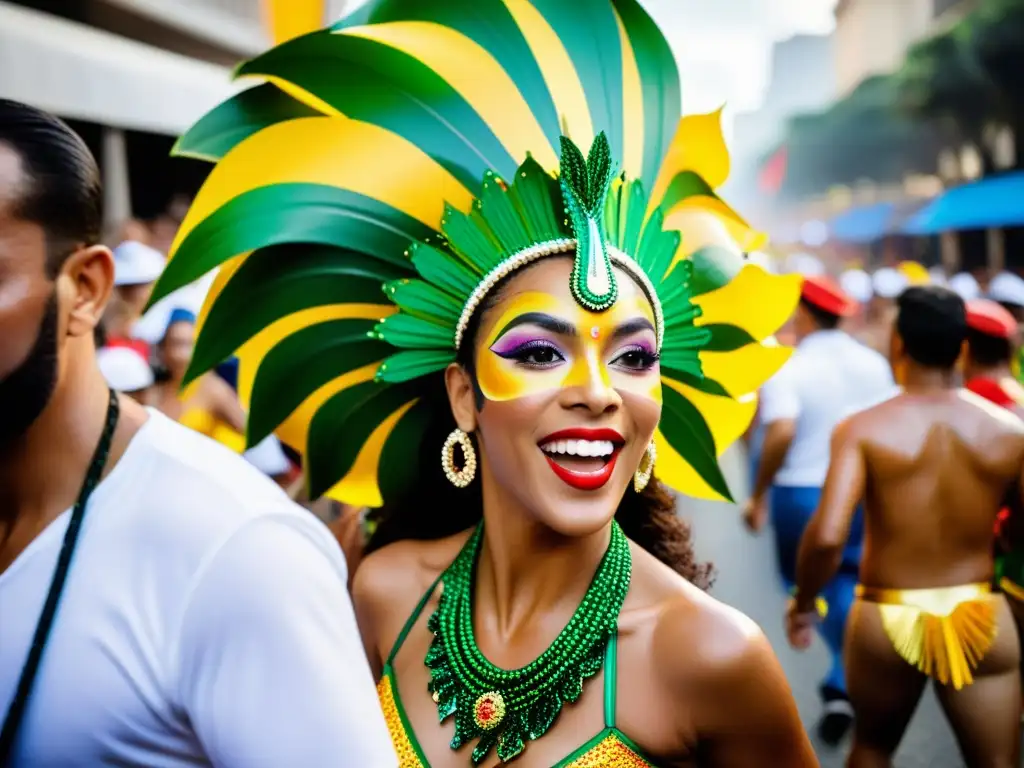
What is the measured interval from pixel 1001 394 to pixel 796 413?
1262 mm

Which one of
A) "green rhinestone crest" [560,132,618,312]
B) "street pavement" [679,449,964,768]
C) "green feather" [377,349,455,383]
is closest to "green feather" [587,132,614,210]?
"green rhinestone crest" [560,132,618,312]

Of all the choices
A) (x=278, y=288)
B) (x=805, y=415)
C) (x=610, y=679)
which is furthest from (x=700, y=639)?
(x=805, y=415)

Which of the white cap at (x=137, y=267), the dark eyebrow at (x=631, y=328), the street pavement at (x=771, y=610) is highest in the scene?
the white cap at (x=137, y=267)

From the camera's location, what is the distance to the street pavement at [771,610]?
5.24m

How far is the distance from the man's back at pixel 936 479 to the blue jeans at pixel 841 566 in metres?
0.89

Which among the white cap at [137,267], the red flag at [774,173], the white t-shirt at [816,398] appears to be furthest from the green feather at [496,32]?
the red flag at [774,173]

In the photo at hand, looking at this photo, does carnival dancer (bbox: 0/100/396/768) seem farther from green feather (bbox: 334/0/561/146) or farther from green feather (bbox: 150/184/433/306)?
green feather (bbox: 334/0/561/146)

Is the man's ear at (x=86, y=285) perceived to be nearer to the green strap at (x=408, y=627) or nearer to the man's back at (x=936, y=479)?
the green strap at (x=408, y=627)

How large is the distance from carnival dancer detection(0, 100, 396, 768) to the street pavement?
2.60 m

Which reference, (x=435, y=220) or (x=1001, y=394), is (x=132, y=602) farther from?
(x=1001, y=394)

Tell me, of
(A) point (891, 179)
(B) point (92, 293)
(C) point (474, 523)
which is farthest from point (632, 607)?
(A) point (891, 179)

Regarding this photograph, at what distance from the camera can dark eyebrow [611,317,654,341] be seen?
2219 mm

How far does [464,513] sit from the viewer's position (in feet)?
9.11

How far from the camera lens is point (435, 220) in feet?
8.04
